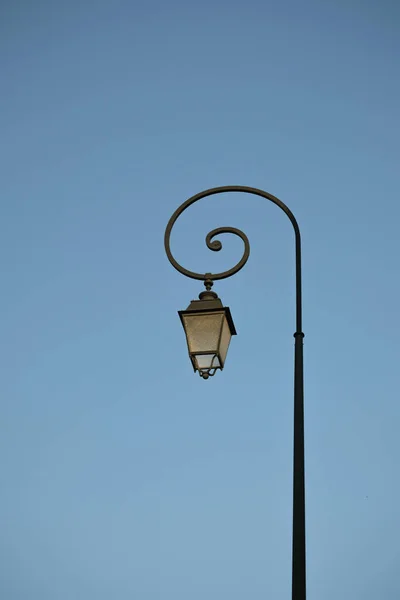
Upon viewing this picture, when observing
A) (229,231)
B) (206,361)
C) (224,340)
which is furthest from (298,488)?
(229,231)

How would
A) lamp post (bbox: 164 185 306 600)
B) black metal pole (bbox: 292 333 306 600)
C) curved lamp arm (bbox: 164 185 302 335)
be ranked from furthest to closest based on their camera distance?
curved lamp arm (bbox: 164 185 302 335) → lamp post (bbox: 164 185 306 600) → black metal pole (bbox: 292 333 306 600)

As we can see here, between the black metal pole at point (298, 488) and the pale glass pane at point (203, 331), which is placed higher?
the pale glass pane at point (203, 331)

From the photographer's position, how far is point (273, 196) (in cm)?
1041

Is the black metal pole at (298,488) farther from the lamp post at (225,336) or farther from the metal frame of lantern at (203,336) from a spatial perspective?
the metal frame of lantern at (203,336)

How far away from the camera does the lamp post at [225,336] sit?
8.14 meters

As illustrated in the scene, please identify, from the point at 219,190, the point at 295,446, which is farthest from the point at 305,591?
the point at 219,190

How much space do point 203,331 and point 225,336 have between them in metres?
0.25

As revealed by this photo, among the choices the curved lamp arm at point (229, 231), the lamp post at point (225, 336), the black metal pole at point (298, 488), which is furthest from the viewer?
the curved lamp arm at point (229, 231)

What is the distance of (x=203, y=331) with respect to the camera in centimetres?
978

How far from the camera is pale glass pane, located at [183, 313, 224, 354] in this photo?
9695 millimetres

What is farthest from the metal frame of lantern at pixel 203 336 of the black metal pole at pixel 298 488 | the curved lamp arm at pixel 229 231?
the black metal pole at pixel 298 488

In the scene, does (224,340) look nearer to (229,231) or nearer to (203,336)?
(203,336)

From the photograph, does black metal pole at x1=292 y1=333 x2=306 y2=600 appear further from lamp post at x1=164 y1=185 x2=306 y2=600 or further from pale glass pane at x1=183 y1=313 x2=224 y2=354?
pale glass pane at x1=183 y1=313 x2=224 y2=354

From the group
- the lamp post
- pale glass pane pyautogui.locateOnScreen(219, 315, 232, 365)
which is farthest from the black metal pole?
pale glass pane pyautogui.locateOnScreen(219, 315, 232, 365)
